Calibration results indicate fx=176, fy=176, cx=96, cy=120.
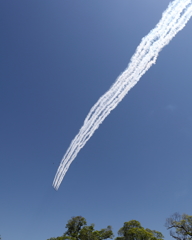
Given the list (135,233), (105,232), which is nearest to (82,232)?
(105,232)

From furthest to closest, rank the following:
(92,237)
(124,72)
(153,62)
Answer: (92,237), (124,72), (153,62)

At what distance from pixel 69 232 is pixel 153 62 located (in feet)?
175

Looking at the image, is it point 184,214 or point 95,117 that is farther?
point 184,214

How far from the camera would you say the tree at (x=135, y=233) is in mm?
39156

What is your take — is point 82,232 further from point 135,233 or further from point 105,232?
point 135,233

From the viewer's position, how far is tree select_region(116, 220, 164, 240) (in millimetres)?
39156

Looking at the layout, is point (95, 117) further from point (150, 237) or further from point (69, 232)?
point (69, 232)

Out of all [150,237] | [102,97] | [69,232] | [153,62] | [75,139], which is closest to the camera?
[153,62]

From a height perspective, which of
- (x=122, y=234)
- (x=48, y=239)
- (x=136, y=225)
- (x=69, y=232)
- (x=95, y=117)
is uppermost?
(x=95, y=117)

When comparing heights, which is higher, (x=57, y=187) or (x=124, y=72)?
(x=124, y=72)

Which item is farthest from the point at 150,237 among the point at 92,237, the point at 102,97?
the point at 102,97

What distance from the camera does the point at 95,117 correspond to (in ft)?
92.3

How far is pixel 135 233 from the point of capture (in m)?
40.3

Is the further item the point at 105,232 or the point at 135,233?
the point at 105,232
